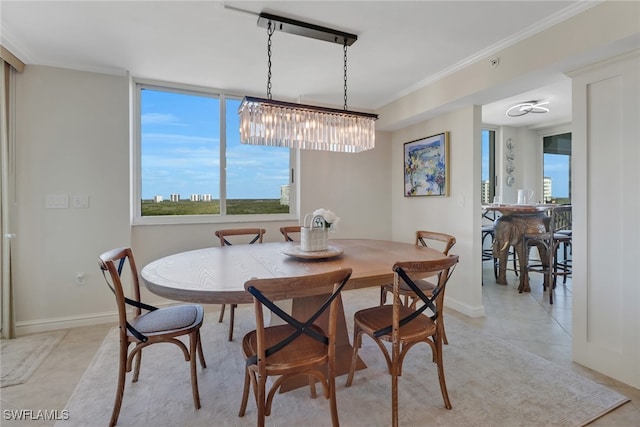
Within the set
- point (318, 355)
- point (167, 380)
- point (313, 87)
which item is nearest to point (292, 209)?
point (313, 87)

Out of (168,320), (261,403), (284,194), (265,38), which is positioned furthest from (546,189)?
(168,320)

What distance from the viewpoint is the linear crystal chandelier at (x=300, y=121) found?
2.19 meters

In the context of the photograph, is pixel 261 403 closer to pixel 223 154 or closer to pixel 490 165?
pixel 223 154

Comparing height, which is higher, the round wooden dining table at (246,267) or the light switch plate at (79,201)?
the light switch plate at (79,201)

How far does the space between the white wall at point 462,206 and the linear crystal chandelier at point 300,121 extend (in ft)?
3.98

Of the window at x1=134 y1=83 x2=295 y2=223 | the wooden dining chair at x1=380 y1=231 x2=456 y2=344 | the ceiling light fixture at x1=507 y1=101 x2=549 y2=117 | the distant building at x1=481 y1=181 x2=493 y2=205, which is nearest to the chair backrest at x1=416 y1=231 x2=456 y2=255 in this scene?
the wooden dining chair at x1=380 y1=231 x2=456 y2=344

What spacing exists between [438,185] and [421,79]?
3.83 ft

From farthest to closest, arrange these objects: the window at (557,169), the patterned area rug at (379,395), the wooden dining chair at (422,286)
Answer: the window at (557,169), the wooden dining chair at (422,286), the patterned area rug at (379,395)

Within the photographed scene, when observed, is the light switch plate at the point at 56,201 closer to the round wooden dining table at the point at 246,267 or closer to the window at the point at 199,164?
the window at the point at 199,164

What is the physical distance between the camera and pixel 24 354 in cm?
237

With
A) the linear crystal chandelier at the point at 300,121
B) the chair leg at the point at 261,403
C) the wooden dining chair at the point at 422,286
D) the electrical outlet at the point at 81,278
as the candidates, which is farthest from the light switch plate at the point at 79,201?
the wooden dining chair at the point at 422,286

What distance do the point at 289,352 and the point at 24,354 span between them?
2.35 metres

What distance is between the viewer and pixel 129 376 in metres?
2.07

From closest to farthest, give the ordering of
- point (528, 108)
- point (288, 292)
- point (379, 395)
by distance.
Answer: point (288, 292) → point (379, 395) → point (528, 108)
